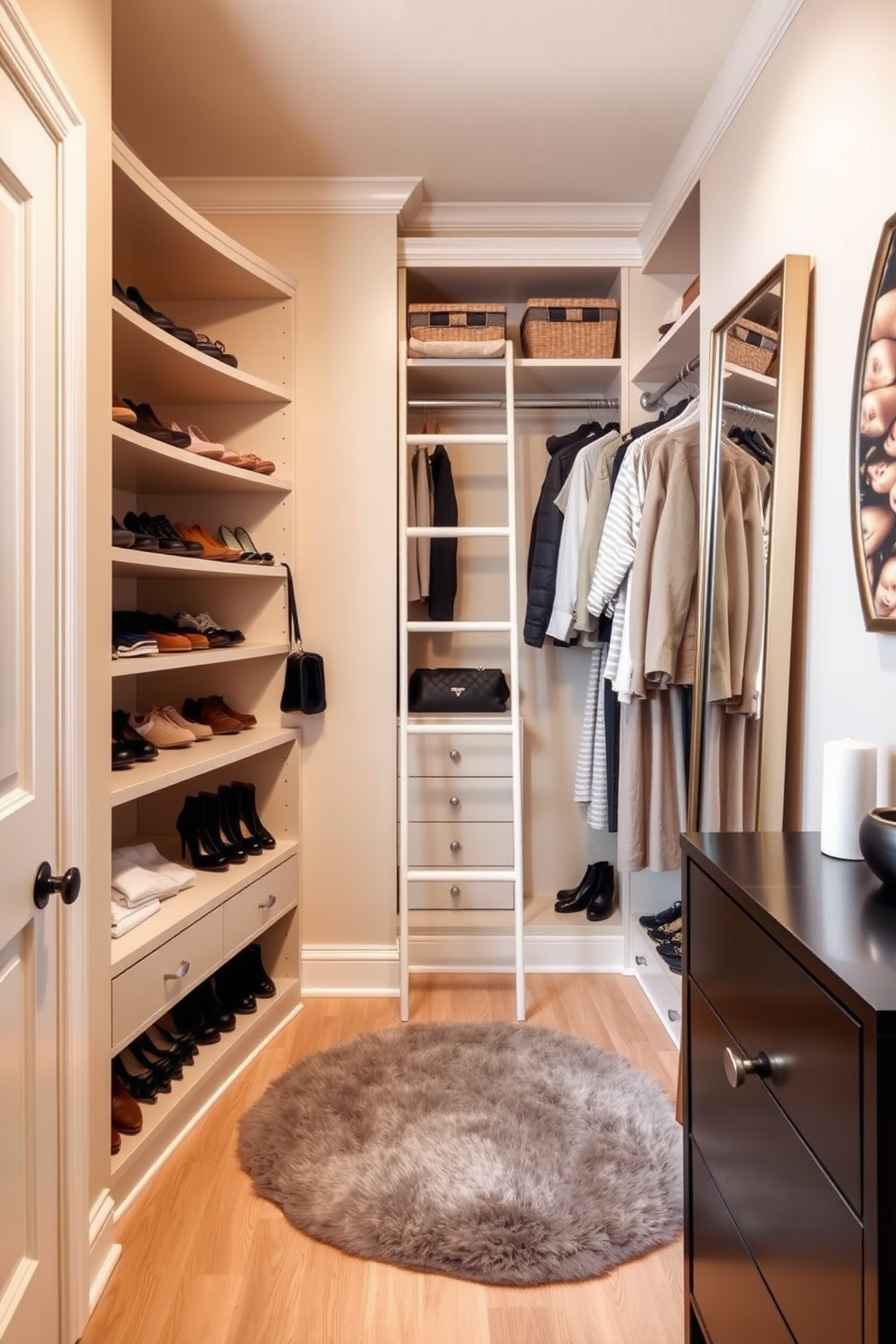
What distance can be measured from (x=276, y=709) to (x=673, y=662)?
1.26 m

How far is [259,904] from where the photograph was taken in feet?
7.54

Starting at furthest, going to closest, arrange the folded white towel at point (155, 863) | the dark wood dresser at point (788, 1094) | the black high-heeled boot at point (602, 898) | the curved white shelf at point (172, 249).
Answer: the black high-heeled boot at point (602, 898)
the folded white towel at point (155, 863)
the curved white shelf at point (172, 249)
the dark wood dresser at point (788, 1094)

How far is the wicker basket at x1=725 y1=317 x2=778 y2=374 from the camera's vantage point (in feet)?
5.22

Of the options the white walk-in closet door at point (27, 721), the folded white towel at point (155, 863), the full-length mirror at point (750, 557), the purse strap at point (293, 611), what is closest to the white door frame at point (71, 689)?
the white walk-in closet door at point (27, 721)

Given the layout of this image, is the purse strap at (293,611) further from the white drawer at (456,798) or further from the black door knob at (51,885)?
the black door knob at (51,885)

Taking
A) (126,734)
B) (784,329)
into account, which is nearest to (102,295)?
(126,734)

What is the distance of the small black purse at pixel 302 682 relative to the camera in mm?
2455

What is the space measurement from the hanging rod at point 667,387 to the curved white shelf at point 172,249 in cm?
122

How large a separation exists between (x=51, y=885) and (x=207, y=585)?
1.55 metres

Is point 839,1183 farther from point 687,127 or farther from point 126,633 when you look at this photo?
point 687,127

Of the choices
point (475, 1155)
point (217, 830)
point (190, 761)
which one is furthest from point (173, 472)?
point (475, 1155)

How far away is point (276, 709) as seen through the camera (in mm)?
2566

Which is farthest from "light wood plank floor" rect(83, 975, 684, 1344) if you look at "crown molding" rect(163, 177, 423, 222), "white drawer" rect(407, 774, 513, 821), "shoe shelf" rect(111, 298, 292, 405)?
"crown molding" rect(163, 177, 423, 222)

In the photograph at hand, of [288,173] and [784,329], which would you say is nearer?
[784,329]
